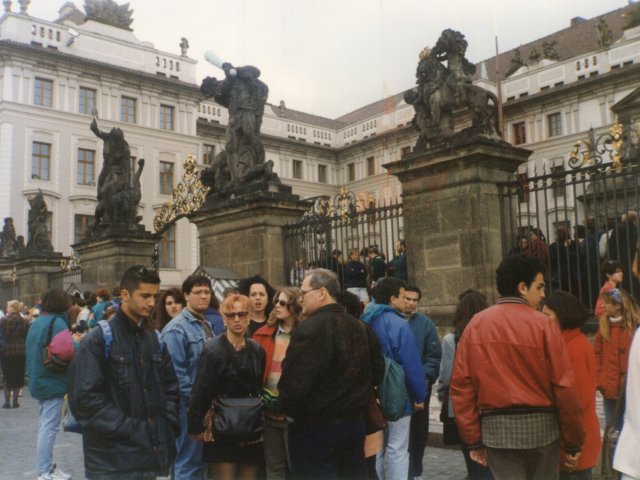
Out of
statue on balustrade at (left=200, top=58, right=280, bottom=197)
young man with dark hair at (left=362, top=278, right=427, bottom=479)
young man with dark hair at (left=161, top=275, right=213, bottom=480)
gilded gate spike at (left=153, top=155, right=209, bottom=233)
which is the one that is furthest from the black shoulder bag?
gilded gate spike at (left=153, top=155, right=209, bottom=233)

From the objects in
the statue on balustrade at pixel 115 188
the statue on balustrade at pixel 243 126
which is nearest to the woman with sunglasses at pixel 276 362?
the statue on balustrade at pixel 243 126

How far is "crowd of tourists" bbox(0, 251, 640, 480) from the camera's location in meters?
3.38

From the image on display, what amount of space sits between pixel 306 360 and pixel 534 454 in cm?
125

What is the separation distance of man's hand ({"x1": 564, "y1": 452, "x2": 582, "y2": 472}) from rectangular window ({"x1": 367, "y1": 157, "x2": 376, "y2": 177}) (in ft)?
144

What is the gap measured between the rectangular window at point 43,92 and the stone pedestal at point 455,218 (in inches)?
1263

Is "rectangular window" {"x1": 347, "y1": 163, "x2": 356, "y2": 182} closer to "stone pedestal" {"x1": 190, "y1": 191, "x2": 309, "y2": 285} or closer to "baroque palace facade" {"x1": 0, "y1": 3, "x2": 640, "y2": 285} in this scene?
"baroque palace facade" {"x1": 0, "y1": 3, "x2": 640, "y2": 285}

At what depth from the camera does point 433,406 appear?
8195 mm

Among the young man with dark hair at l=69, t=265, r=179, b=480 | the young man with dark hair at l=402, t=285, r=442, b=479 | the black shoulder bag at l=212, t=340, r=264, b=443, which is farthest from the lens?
the young man with dark hair at l=402, t=285, r=442, b=479

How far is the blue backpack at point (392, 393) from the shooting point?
4.84m

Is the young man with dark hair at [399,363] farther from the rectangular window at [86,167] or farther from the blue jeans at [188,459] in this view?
the rectangular window at [86,167]

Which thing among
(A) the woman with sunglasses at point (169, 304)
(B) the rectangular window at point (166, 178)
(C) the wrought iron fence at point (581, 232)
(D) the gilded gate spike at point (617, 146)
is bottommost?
(A) the woman with sunglasses at point (169, 304)

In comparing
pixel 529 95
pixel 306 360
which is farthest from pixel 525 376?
pixel 529 95

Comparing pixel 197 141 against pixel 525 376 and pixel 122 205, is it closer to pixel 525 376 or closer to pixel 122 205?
pixel 122 205

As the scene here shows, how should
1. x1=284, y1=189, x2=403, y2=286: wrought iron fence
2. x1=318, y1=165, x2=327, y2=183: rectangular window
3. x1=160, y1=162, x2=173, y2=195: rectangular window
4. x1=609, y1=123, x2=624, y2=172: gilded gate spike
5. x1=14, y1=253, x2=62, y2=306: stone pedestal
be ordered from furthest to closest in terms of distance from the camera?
1. x1=318, y1=165, x2=327, y2=183: rectangular window
2. x1=160, y1=162, x2=173, y2=195: rectangular window
3. x1=14, y1=253, x2=62, y2=306: stone pedestal
4. x1=284, y1=189, x2=403, y2=286: wrought iron fence
5. x1=609, y1=123, x2=624, y2=172: gilded gate spike
